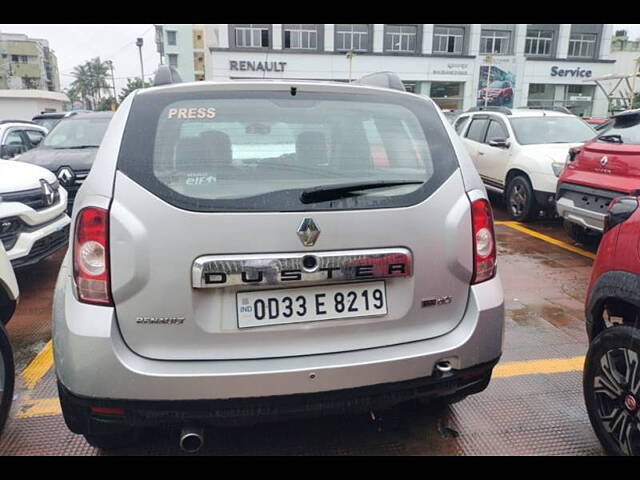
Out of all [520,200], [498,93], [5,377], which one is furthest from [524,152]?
[498,93]

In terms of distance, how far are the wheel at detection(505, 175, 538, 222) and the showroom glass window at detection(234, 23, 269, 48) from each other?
30735 millimetres

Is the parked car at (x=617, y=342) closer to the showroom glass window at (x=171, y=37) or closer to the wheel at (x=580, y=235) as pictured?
the wheel at (x=580, y=235)

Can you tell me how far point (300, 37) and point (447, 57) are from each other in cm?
1101

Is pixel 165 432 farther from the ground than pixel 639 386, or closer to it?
closer to it

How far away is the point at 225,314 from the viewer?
1.83 m

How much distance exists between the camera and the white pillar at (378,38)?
35.8 metres

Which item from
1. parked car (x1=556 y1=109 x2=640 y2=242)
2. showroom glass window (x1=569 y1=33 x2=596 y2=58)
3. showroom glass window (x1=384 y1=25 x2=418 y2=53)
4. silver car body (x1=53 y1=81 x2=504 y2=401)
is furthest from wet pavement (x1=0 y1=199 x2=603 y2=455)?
showroom glass window (x1=569 y1=33 x2=596 y2=58)

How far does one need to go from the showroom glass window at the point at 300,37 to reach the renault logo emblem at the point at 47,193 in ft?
109

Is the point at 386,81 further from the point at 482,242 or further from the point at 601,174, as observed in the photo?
the point at 601,174

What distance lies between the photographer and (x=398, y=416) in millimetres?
2611

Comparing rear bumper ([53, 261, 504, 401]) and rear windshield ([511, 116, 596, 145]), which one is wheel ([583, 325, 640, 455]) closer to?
rear bumper ([53, 261, 504, 401])
